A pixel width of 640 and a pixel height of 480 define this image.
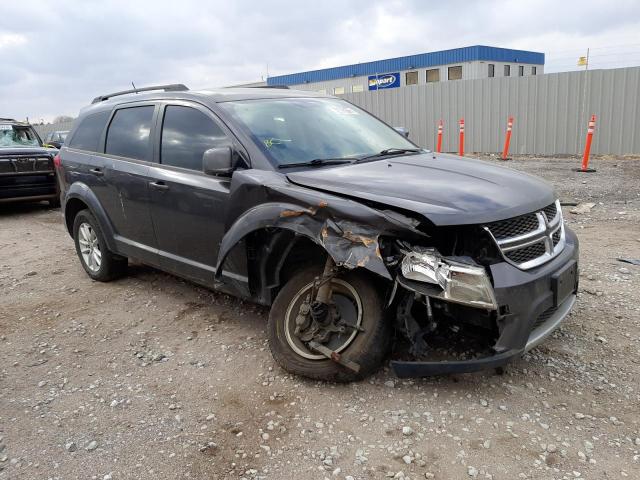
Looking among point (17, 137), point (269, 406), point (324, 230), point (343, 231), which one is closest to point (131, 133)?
point (324, 230)

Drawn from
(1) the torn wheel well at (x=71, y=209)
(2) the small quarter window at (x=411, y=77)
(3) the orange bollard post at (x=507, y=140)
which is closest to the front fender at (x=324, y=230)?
(1) the torn wheel well at (x=71, y=209)

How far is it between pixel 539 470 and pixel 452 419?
20.2 inches

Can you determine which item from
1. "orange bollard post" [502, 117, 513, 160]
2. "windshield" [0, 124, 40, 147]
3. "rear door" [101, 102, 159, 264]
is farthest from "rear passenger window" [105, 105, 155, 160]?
"orange bollard post" [502, 117, 513, 160]

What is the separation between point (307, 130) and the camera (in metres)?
3.95

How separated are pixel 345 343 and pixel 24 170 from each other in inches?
363

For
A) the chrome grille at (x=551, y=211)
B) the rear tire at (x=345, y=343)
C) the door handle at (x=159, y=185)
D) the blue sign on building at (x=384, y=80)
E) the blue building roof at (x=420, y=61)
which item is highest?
the blue building roof at (x=420, y=61)

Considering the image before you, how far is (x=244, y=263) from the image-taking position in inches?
142

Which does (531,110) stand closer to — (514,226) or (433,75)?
(514,226)

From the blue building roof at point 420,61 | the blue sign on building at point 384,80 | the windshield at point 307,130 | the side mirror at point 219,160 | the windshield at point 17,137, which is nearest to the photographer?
the side mirror at point 219,160

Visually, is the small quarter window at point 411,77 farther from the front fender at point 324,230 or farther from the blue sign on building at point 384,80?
the front fender at point 324,230

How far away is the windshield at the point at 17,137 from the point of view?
1069cm

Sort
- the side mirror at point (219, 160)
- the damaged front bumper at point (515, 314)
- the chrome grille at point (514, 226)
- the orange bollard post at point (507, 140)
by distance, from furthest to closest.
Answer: the orange bollard post at point (507, 140) < the side mirror at point (219, 160) < the chrome grille at point (514, 226) < the damaged front bumper at point (515, 314)

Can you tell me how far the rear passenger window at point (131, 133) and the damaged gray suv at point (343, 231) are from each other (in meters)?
0.02

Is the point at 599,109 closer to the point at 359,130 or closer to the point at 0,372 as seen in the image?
the point at 359,130
